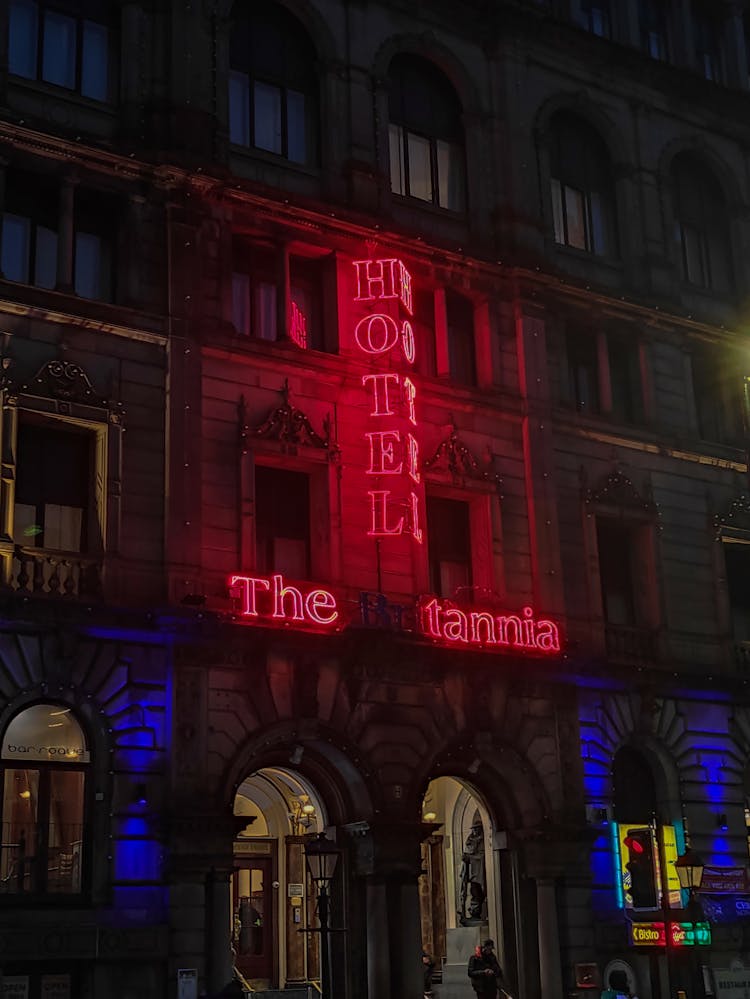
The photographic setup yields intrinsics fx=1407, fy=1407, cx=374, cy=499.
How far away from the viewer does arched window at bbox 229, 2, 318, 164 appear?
3256cm

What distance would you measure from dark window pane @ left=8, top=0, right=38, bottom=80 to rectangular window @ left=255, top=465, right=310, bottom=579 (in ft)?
31.8

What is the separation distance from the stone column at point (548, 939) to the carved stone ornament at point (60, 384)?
13.7m

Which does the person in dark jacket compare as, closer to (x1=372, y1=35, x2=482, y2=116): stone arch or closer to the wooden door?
the wooden door

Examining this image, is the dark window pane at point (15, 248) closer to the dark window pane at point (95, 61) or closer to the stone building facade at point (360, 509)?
the stone building facade at point (360, 509)

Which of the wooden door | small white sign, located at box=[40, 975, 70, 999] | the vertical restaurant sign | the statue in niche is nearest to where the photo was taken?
small white sign, located at box=[40, 975, 70, 999]

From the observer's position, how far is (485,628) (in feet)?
100

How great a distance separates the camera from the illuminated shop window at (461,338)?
34.1 m

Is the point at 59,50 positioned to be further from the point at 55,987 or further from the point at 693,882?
the point at 693,882

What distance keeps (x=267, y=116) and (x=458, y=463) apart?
9.29 m

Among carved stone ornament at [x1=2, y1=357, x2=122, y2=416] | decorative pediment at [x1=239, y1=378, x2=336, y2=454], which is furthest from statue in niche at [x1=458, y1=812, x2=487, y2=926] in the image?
carved stone ornament at [x1=2, y1=357, x2=122, y2=416]

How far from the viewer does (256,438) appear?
29.5 m

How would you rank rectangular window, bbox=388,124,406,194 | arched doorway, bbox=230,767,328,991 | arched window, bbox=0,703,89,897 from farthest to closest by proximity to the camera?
rectangular window, bbox=388,124,406,194 → arched doorway, bbox=230,767,328,991 → arched window, bbox=0,703,89,897

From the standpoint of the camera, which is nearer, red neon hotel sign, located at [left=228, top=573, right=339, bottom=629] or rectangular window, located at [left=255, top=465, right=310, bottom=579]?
red neon hotel sign, located at [left=228, top=573, right=339, bottom=629]

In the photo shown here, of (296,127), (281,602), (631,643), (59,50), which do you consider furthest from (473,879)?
(59,50)
